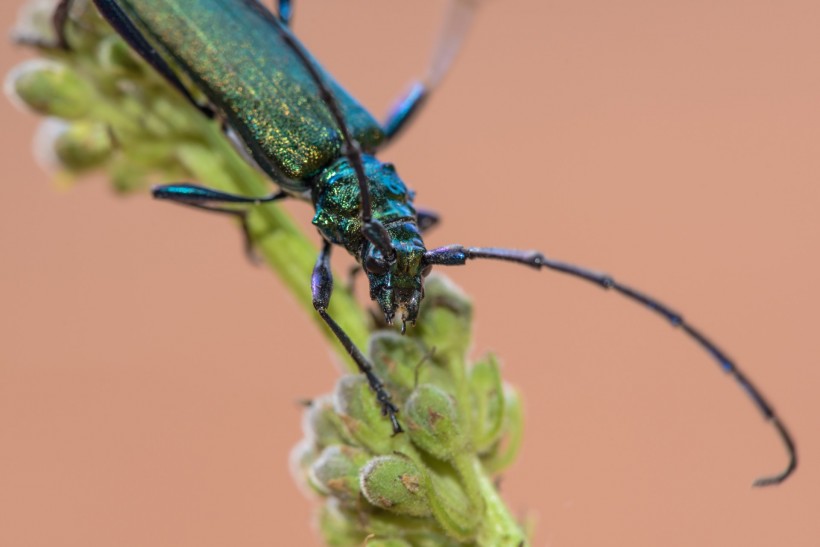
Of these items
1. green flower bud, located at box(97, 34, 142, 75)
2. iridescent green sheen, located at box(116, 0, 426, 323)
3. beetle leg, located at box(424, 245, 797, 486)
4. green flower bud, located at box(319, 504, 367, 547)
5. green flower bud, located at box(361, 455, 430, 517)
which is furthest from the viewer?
iridescent green sheen, located at box(116, 0, 426, 323)

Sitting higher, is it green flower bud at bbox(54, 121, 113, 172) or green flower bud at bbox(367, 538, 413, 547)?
green flower bud at bbox(54, 121, 113, 172)

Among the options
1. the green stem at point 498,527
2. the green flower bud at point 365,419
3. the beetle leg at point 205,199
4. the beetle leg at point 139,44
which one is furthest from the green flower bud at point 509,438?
the beetle leg at point 139,44

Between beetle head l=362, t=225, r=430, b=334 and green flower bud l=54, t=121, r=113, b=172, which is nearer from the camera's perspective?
beetle head l=362, t=225, r=430, b=334

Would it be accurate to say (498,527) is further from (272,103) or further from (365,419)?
(272,103)

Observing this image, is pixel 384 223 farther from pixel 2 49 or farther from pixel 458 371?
pixel 2 49

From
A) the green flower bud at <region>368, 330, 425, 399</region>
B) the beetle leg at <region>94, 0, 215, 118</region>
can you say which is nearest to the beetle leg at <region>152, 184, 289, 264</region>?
the beetle leg at <region>94, 0, 215, 118</region>

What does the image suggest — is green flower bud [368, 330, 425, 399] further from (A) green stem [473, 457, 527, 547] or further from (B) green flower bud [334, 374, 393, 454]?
(A) green stem [473, 457, 527, 547]

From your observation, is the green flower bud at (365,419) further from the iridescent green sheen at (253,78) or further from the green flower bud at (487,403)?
the iridescent green sheen at (253,78)

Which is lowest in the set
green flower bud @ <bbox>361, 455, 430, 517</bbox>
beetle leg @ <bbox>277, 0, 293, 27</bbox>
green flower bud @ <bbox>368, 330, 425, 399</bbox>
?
green flower bud @ <bbox>361, 455, 430, 517</bbox>
